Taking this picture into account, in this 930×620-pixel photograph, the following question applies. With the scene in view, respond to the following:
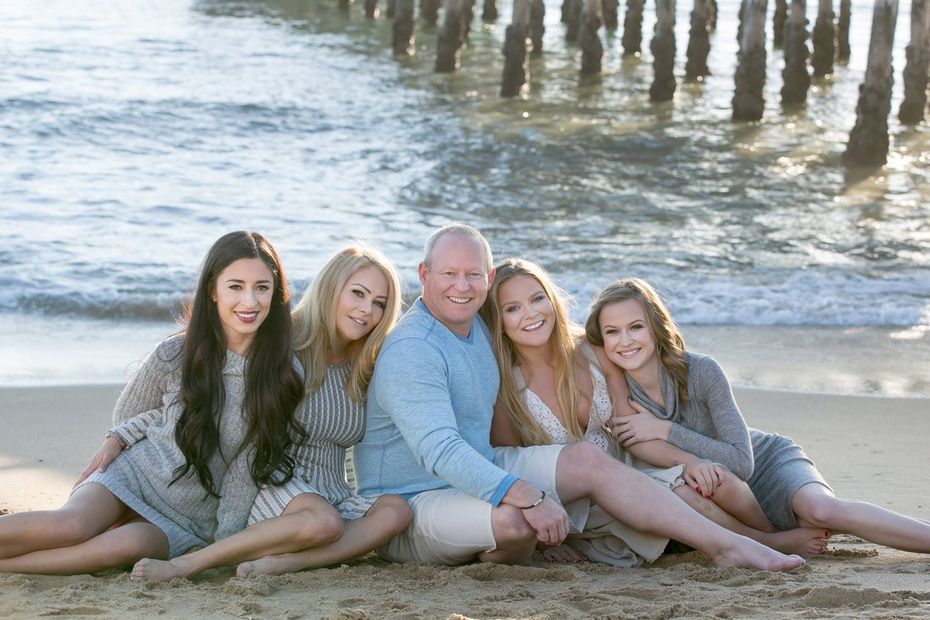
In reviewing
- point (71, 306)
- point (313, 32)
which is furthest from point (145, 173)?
point (313, 32)

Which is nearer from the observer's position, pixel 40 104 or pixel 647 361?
pixel 647 361

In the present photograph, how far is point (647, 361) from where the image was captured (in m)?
4.82

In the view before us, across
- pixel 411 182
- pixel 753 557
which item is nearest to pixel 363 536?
pixel 753 557

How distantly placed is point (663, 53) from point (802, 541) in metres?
15.6

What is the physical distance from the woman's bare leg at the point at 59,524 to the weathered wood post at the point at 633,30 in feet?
68.6

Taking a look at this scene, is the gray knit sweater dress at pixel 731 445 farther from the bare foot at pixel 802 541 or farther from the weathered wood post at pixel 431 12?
the weathered wood post at pixel 431 12

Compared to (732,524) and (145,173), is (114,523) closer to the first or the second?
(732,524)

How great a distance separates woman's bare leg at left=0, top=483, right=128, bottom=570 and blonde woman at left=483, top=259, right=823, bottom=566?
4.53 ft

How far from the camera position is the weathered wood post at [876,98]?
14.9 meters

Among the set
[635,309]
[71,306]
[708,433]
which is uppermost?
[635,309]

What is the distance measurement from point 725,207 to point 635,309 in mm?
9346

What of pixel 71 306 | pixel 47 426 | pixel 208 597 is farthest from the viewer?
pixel 71 306

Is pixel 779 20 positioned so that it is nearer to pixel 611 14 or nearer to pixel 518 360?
pixel 611 14

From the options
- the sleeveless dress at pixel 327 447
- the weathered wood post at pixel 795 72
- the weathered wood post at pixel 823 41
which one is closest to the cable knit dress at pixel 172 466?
the sleeveless dress at pixel 327 447
